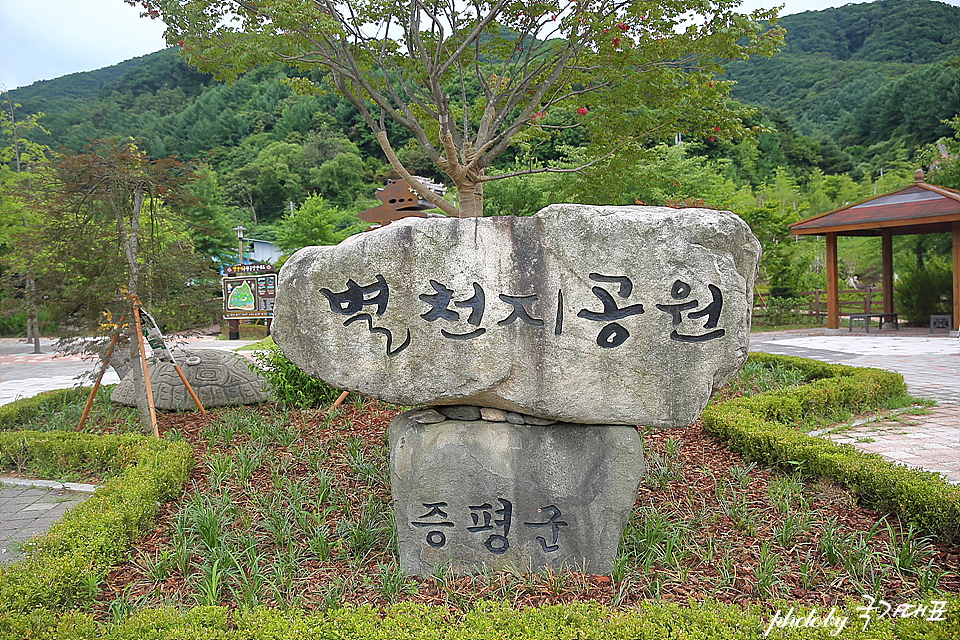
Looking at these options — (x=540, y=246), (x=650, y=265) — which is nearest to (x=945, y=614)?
(x=650, y=265)

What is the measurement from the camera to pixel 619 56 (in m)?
6.39

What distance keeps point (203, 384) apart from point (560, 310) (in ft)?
16.9

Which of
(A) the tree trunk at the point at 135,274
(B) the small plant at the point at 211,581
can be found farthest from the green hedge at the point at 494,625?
(A) the tree trunk at the point at 135,274

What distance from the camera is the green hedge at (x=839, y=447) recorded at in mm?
3447

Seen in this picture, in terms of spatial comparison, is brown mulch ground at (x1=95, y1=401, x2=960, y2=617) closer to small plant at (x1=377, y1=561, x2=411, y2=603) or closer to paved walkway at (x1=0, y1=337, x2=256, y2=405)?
small plant at (x1=377, y1=561, x2=411, y2=603)

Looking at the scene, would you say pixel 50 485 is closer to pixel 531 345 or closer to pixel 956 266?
pixel 531 345

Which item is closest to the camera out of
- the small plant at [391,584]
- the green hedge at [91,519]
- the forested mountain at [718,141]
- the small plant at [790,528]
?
the green hedge at [91,519]

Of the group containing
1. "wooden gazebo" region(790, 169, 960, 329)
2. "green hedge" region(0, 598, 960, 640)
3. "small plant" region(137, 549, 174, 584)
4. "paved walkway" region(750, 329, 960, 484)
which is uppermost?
"wooden gazebo" region(790, 169, 960, 329)

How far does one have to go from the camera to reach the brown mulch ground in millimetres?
2969

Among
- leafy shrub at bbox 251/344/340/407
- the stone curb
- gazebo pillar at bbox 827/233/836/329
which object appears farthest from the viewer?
gazebo pillar at bbox 827/233/836/329

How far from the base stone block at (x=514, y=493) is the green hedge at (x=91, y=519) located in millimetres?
1616

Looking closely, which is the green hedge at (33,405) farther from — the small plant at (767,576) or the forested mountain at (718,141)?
Result: the forested mountain at (718,141)

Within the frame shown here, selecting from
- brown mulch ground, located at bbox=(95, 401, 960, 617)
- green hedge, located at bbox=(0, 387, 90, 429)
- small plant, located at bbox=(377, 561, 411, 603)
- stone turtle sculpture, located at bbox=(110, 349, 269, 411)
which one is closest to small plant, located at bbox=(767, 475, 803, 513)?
brown mulch ground, located at bbox=(95, 401, 960, 617)

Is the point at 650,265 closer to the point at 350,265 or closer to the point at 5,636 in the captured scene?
the point at 350,265
